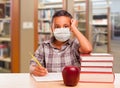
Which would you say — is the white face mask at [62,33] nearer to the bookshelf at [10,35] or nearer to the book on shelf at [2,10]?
the bookshelf at [10,35]

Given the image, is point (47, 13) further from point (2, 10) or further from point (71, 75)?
point (71, 75)

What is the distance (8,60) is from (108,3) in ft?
12.2

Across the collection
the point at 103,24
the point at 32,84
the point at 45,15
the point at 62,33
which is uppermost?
the point at 45,15

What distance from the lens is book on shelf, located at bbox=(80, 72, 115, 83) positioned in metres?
1.30

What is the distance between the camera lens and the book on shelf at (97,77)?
1.30 meters

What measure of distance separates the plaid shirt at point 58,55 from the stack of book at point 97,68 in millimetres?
344

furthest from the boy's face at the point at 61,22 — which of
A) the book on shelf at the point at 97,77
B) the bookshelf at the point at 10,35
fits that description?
the bookshelf at the point at 10,35

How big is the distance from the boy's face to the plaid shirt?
0.14m

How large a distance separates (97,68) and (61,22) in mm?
464

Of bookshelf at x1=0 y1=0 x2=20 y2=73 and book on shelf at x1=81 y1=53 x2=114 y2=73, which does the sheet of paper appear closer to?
book on shelf at x1=81 y1=53 x2=114 y2=73

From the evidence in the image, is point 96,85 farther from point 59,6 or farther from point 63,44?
point 59,6

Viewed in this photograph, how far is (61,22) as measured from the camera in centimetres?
161

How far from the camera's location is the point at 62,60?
5.37 ft

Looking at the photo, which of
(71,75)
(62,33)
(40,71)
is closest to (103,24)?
(62,33)
